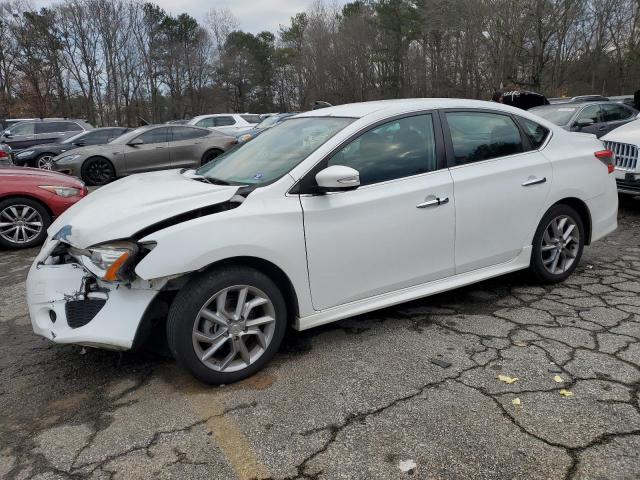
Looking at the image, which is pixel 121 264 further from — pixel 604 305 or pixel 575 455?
pixel 604 305

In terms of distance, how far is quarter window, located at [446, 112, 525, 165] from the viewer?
3.76 metres

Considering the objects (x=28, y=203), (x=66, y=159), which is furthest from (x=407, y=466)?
(x=66, y=159)

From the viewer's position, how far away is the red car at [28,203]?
6.41 m

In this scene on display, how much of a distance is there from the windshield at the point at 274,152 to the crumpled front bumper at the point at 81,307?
1.04 metres

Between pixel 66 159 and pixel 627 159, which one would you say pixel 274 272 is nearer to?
pixel 627 159

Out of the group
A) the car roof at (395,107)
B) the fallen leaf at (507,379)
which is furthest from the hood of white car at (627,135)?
the fallen leaf at (507,379)

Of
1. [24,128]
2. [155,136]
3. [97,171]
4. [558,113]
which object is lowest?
[97,171]

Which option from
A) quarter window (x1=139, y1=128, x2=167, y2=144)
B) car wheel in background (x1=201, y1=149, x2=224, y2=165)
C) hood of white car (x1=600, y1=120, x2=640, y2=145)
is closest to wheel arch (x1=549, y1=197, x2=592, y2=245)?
hood of white car (x1=600, y1=120, x2=640, y2=145)

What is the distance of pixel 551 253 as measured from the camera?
4.34 meters

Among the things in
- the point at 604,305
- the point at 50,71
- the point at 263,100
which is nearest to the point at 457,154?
the point at 604,305

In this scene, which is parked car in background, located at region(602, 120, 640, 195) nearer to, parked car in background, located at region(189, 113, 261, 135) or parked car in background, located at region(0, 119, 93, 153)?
parked car in background, located at region(189, 113, 261, 135)

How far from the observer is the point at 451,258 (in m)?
3.66

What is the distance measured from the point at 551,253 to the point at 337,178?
2.39 metres

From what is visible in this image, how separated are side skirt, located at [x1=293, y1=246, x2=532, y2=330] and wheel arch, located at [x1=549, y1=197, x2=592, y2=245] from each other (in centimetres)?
59
